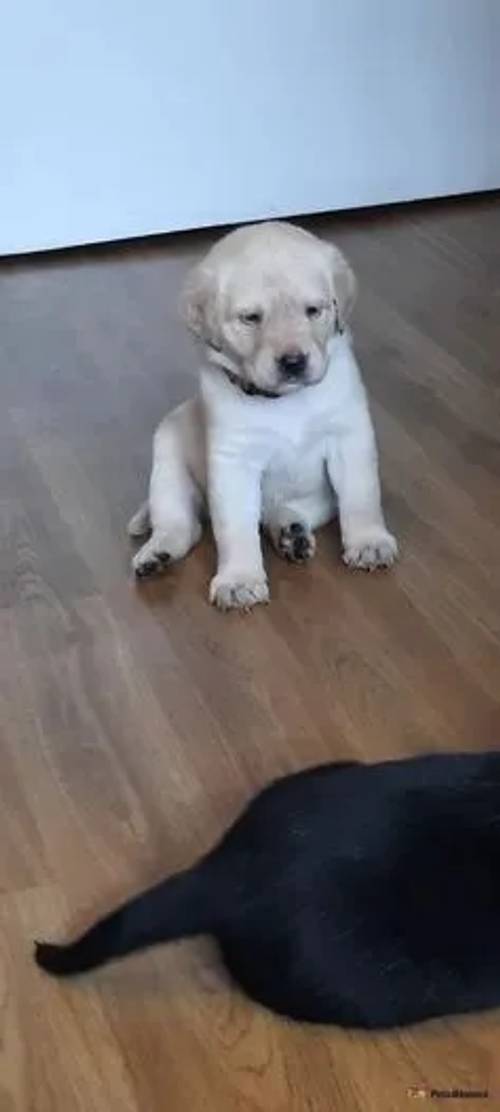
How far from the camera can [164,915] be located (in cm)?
144

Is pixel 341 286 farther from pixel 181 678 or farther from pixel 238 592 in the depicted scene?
pixel 181 678

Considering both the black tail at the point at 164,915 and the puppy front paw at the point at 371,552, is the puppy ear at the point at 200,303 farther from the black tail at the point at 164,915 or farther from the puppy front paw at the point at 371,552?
the black tail at the point at 164,915

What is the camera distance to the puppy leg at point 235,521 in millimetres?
2268

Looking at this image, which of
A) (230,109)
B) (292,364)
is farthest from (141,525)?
(230,109)

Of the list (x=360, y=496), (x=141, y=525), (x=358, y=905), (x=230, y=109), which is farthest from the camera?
(x=230, y=109)

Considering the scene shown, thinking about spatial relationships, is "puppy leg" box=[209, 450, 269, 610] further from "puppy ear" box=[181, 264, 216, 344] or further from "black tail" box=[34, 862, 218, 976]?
"black tail" box=[34, 862, 218, 976]

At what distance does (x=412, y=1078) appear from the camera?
1457mm

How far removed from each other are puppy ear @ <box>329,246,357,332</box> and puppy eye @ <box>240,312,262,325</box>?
4.3 inches

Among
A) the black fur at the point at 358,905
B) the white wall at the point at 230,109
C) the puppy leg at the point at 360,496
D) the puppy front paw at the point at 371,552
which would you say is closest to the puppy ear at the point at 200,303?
the puppy leg at the point at 360,496

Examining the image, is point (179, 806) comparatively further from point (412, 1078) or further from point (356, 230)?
point (356, 230)

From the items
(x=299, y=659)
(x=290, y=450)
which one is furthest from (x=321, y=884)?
(x=290, y=450)

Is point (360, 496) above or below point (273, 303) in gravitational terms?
below

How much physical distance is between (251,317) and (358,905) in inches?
38.2

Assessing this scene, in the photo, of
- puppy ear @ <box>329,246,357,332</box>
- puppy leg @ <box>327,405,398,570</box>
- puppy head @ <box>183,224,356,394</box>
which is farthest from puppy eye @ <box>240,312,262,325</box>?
puppy leg @ <box>327,405,398,570</box>
